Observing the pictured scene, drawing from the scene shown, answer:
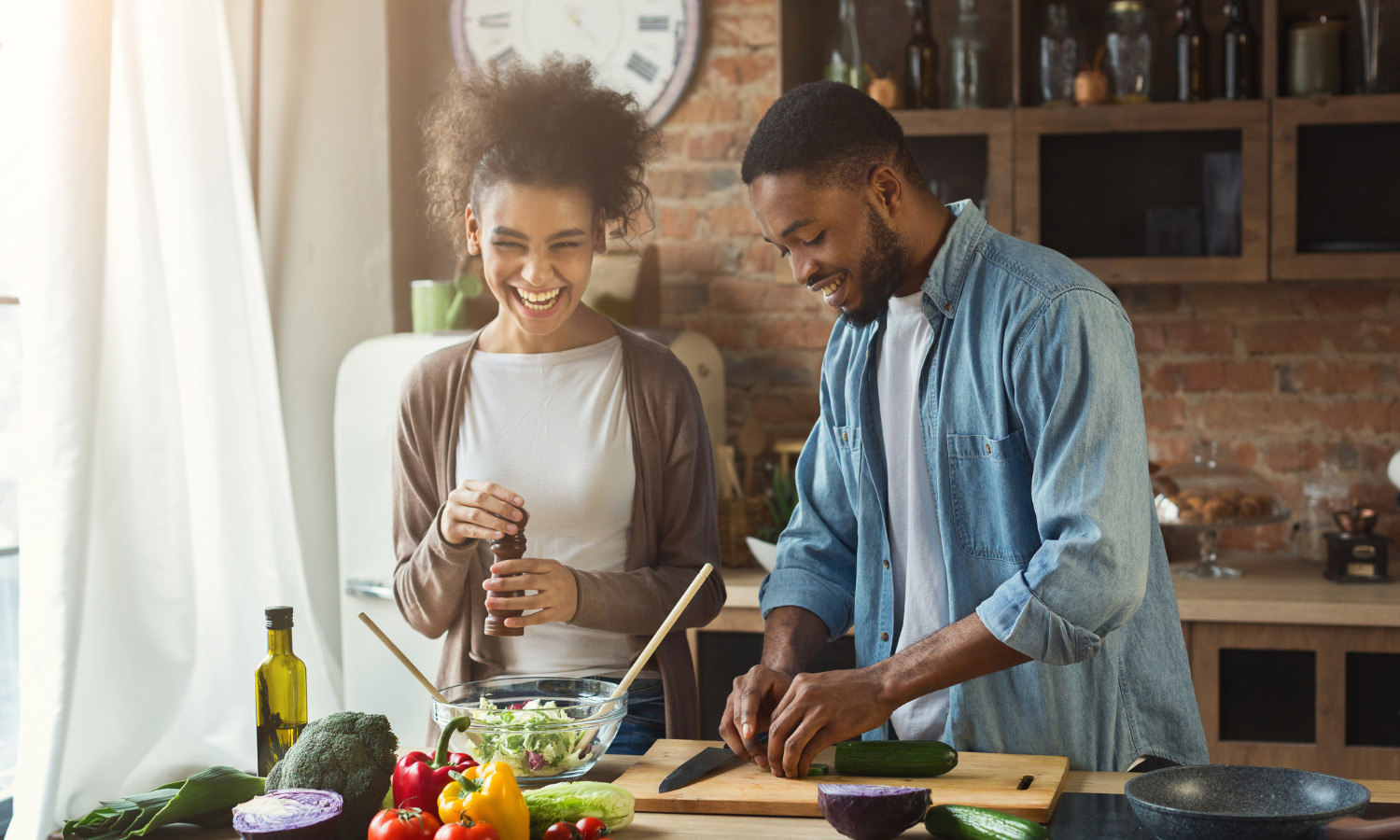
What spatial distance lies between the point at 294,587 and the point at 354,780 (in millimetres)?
1519

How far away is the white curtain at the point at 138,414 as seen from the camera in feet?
6.67

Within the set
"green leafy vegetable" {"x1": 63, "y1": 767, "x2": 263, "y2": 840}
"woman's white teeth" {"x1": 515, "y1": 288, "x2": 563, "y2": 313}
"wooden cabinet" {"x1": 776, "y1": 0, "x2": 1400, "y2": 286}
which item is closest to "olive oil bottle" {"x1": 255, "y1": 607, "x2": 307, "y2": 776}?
"green leafy vegetable" {"x1": 63, "y1": 767, "x2": 263, "y2": 840}

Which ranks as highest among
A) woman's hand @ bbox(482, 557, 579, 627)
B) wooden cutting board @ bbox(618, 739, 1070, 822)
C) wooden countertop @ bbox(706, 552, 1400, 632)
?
woman's hand @ bbox(482, 557, 579, 627)

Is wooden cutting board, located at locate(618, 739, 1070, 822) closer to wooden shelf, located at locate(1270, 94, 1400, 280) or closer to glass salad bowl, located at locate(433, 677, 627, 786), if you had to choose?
glass salad bowl, located at locate(433, 677, 627, 786)

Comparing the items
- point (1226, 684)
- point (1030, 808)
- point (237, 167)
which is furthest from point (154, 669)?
point (1226, 684)

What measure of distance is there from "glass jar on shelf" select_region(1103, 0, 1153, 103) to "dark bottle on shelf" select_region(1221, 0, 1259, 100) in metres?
0.17

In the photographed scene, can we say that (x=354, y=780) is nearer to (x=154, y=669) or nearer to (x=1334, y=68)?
(x=154, y=669)

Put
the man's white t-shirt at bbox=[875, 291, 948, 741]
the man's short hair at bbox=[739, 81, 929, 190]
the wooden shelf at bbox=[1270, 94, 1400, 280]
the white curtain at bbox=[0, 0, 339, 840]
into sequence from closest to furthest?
the man's short hair at bbox=[739, 81, 929, 190] → the man's white t-shirt at bbox=[875, 291, 948, 741] → the white curtain at bbox=[0, 0, 339, 840] → the wooden shelf at bbox=[1270, 94, 1400, 280]

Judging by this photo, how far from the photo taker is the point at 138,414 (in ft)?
7.35

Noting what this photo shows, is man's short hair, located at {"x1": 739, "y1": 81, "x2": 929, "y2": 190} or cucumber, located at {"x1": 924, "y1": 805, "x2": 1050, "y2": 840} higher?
man's short hair, located at {"x1": 739, "y1": 81, "x2": 929, "y2": 190}

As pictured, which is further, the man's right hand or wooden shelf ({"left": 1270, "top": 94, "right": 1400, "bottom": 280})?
wooden shelf ({"left": 1270, "top": 94, "right": 1400, "bottom": 280})

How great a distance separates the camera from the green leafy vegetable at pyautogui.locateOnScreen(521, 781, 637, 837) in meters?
1.26

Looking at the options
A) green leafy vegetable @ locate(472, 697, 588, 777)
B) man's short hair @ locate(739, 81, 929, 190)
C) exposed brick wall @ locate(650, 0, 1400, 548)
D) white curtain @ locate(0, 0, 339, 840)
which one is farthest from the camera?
exposed brick wall @ locate(650, 0, 1400, 548)

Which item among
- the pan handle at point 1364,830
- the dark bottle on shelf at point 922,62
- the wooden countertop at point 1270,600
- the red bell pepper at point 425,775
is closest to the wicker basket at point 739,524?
the wooden countertop at point 1270,600
